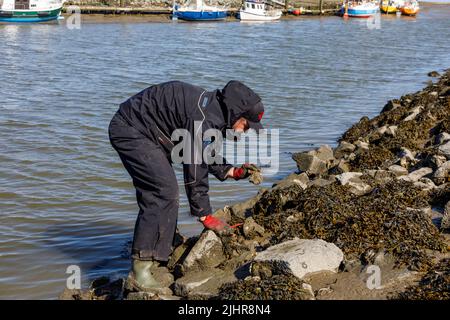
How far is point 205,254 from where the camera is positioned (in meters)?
5.41

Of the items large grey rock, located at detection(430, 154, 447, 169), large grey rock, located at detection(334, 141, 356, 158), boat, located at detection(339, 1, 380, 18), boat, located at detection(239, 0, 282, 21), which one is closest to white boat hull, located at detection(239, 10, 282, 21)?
boat, located at detection(239, 0, 282, 21)

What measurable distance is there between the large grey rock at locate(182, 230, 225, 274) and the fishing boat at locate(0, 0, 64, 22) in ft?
114

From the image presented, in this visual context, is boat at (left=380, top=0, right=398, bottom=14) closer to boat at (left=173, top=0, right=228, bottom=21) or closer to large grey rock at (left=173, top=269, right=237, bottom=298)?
boat at (left=173, top=0, right=228, bottom=21)

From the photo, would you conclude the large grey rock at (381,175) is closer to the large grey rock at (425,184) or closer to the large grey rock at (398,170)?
the large grey rock at (398,170)

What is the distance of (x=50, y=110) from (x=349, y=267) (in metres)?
10.0

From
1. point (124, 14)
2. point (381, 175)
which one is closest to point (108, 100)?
point (381, 175)

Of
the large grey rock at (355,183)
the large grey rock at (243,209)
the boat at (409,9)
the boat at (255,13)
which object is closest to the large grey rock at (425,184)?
the large grey rock at (355,183)

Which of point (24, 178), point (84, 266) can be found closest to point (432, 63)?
point (24, 178)

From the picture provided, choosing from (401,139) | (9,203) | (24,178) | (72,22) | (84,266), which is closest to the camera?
(84,266)

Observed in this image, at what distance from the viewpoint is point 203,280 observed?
5.14m

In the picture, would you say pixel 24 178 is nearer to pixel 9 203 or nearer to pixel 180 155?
pixel 9 203

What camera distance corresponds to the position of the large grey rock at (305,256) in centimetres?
489

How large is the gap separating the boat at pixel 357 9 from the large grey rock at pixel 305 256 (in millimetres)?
53600

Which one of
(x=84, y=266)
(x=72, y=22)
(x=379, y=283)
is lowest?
(x=84, y=266)
